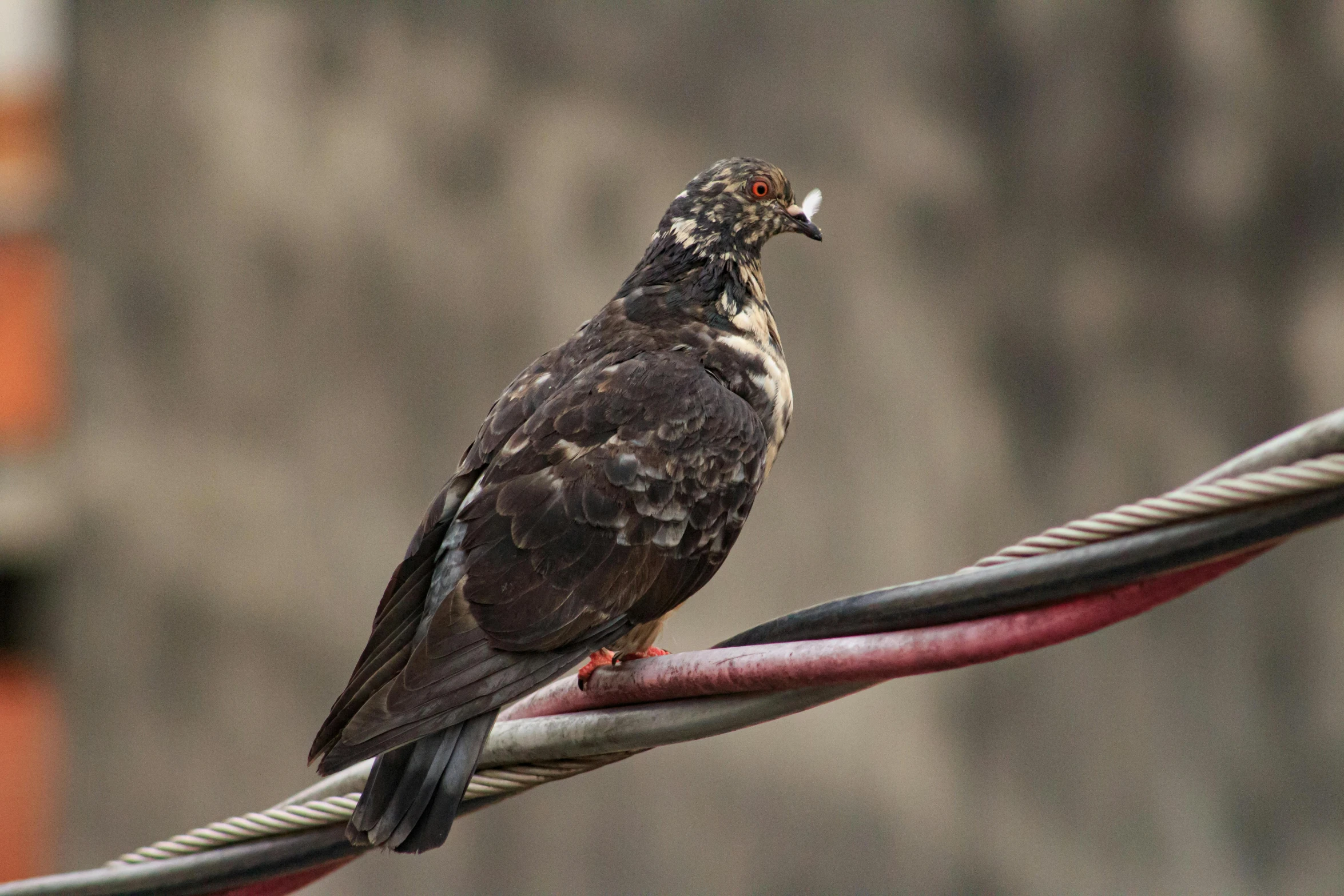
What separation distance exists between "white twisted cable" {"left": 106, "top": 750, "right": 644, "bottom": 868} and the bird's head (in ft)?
5.43

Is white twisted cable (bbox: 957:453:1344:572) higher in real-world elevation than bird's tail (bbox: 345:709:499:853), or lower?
higher

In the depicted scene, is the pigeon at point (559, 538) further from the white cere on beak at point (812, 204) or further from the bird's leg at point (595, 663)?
the white cere on beak at point (812, 204)

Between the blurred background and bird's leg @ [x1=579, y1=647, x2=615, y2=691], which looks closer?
bird's leg @ [x1=579, y1=647, x2=615, y2=691]

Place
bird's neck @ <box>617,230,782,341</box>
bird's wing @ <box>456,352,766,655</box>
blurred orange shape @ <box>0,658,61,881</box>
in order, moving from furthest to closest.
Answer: blurred orange shape @ <box>0,658,61,881</box>
bird's neck @ <box>617,230,782,341</box>
bird's wing @ <box>456,352,766,655</box>

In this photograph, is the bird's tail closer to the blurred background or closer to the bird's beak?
the bird's beak

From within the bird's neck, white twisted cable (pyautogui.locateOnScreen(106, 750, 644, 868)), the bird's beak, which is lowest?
white twisted cable (pyautogui.locateOnScreen(106, 750, 644, 868))

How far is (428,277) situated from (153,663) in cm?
299

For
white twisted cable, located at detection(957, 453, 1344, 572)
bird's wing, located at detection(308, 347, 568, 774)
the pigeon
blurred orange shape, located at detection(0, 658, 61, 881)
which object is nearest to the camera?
white twisted cable, located at detection(957, 453, 1344, 572)

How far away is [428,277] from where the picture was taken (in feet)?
28.5

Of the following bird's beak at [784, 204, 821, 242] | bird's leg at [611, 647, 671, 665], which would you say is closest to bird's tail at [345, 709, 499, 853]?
bird's leg at [611, 647, 671, 665]

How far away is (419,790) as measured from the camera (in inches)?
105

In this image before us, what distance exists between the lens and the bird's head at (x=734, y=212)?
391cm

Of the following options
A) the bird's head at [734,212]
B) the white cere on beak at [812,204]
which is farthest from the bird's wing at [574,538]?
the white cere on beak at [812,204]

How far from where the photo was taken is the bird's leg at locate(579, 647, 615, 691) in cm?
318
